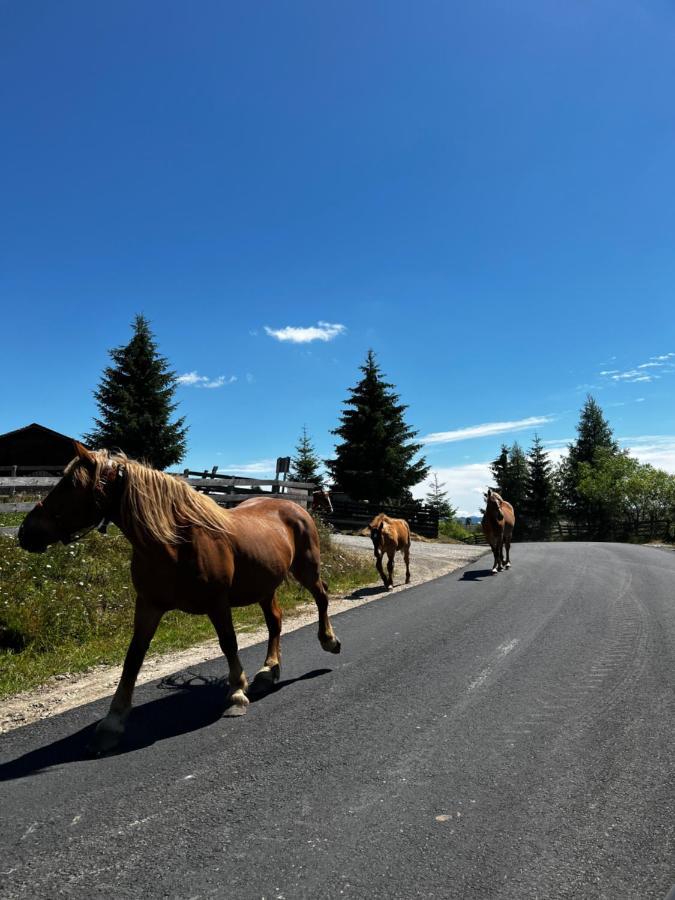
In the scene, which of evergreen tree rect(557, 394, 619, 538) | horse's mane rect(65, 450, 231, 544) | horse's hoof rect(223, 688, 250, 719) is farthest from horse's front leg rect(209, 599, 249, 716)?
evergreen tree rect(557, 394, 619, 538)

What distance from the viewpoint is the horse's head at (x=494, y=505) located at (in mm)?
14352

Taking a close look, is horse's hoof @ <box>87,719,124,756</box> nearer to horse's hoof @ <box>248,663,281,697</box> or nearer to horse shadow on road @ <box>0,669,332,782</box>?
horse shadow on road @ <box>0,669,332,782</box>

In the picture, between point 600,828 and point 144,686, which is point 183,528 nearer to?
point 144,686

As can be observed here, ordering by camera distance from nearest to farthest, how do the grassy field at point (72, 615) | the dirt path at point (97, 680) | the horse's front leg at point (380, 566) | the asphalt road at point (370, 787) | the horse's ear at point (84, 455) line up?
the asphalt road at point (370, 787) < the horse's ear at point (84, 455) < the dirt path at point (97, 680) < the grassy field at point (72, 615) < the horse's front leg at point (380, 566)

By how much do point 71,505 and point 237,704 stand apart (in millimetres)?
Answer: 1958

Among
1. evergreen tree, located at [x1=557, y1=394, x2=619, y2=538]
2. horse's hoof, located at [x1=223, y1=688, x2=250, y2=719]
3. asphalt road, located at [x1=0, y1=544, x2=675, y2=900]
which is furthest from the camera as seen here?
evergreen tree, located at [x1=557, y1=394, x2=619, y2=538]

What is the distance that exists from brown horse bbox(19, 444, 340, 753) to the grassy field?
6.73 feet

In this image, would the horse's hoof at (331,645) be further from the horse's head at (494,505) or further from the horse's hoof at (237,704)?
the horse's head at (494,505)

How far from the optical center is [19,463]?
3228 centimetres

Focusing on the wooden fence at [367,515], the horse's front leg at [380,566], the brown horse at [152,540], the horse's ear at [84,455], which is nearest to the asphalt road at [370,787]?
the brown horse at [152,540]

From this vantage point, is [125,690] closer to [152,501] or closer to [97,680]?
[152,501]

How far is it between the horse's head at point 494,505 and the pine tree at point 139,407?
19350mm

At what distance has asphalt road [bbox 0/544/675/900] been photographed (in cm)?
229

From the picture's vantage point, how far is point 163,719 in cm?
413
